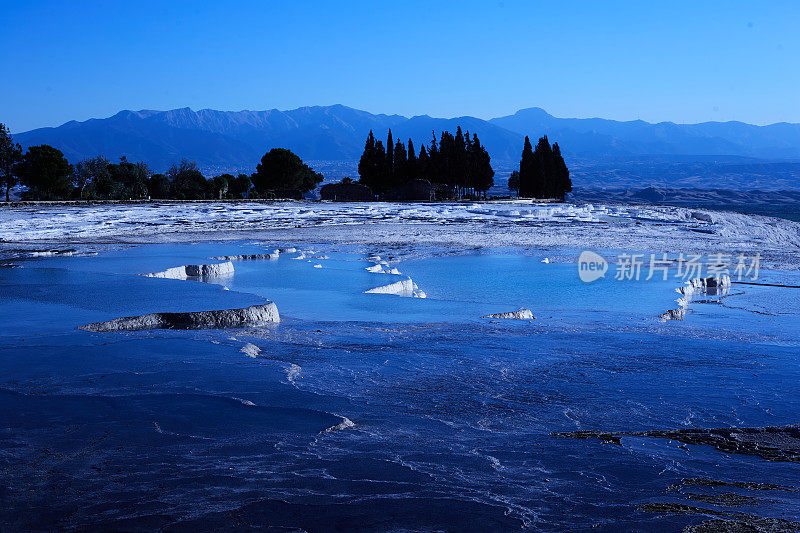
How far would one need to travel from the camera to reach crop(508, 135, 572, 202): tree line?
67.4 m

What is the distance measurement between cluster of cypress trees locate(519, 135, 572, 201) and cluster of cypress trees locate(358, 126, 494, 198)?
11.8 feet

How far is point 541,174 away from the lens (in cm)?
6675

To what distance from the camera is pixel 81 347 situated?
6.55 metres

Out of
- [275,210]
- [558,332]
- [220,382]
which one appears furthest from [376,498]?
[275,210]

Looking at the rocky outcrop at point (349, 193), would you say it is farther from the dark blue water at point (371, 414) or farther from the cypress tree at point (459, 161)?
the dark blue water at point (371, 414)

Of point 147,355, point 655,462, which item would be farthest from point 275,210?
point 655,462

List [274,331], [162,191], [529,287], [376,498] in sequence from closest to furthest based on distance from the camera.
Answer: [376,498]
[274,331]
[529,287]
[162,191]

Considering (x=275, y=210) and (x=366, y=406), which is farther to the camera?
(x=275, y=210)

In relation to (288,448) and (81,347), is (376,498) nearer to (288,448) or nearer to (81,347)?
(288,448)

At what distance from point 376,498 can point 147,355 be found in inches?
141

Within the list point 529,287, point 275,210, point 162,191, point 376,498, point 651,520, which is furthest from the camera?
point 162,191

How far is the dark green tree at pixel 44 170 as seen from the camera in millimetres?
56031

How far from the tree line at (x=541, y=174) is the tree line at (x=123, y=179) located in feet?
75.1

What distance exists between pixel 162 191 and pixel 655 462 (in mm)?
69004
